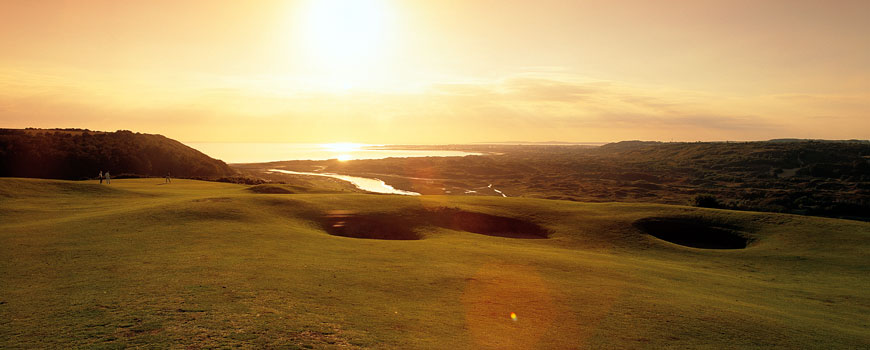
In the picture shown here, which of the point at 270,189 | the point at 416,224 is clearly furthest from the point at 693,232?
the point at 270,189

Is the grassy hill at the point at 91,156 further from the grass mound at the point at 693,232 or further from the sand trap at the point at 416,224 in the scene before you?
the grass mound at the point at 693,232

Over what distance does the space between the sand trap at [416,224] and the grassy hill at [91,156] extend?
8039 cm

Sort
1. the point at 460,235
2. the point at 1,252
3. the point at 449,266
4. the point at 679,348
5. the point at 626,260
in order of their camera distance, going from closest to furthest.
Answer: the point at 679,348, the point at 1,252, the point at 449,266, the point at 626,260, the point at 460,235

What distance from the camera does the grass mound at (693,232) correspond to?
1332 inches

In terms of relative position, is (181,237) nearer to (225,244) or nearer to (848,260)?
(225,244)

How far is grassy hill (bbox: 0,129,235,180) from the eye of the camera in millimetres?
99062

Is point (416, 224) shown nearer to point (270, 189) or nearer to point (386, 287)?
point (386, 287)

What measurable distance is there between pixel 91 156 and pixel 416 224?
360 feet

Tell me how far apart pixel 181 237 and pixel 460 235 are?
17704 millimetres

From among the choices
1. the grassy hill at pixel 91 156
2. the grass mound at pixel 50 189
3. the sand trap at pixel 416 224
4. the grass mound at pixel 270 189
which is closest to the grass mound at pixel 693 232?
the sand trap at pixel 416 224

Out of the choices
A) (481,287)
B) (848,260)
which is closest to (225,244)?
(481,287)

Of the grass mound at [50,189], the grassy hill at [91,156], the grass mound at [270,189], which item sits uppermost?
the grassy hill at [91,156]

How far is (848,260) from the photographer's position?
27.5 m

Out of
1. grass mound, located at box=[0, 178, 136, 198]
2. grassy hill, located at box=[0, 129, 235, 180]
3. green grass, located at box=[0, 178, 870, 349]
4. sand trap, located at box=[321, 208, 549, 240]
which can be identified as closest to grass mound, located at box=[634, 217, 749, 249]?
green grass, located at box=[0, 178, 870, 349]
